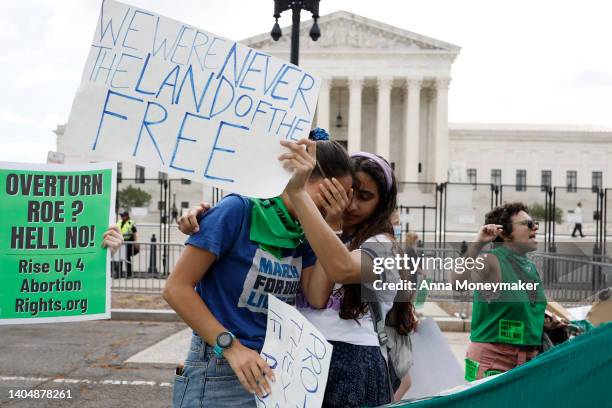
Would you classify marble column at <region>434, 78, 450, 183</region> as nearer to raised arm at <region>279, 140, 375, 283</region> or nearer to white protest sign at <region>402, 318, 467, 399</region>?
white protest sign at <region>402, 318, 467, 399</region>

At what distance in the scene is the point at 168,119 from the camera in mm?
1905

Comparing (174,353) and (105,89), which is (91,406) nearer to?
(174,353)

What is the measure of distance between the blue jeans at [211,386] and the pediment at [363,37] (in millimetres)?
54111

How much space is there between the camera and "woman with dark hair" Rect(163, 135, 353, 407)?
1.81m

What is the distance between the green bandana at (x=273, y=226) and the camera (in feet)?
6.19

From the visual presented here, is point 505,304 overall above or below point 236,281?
below

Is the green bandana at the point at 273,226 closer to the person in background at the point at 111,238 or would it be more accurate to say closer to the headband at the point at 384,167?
the headband at the point at 384,167

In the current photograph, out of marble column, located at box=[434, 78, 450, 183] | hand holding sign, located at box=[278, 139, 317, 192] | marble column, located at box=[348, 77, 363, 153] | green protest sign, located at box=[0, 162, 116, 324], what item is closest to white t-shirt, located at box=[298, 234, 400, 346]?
hand holding sign, located at box=[278, 139, 317, 192]

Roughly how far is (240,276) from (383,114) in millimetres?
55098

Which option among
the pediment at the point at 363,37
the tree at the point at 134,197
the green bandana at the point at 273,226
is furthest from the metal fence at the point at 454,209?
the pediment at the point at 363,37

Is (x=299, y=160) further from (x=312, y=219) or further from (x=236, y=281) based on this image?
(x=236, y=281)

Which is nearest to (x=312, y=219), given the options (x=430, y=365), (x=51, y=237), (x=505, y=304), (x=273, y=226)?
(x=273, y=226)

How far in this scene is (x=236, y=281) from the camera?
190 cm

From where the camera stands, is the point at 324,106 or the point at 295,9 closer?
the point at 295,9
